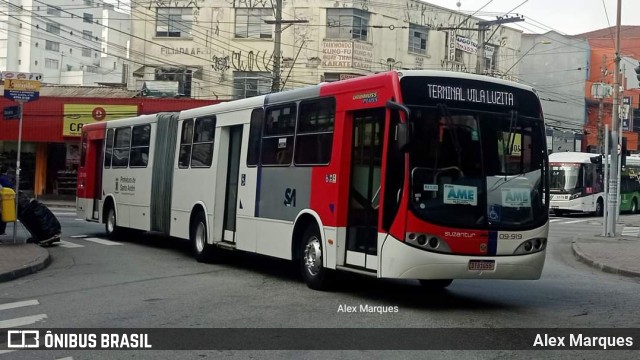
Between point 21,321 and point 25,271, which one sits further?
point 25,271

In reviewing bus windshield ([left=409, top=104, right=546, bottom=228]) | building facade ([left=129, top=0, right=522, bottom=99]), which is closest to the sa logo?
bus windshield ([left=409, top=104, right=546, bottom=228])


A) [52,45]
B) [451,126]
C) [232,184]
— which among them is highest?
[52,45]

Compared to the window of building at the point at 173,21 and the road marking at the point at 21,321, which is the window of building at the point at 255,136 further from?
the window of building at the point at 173,21

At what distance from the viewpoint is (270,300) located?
35.3 feet

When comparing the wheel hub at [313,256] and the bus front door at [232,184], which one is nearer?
the wheel hub at [313,256]

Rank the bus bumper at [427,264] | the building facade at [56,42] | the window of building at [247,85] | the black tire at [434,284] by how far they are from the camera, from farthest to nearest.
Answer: the building facade at [56,42] < the window of building at [247,85] < the black tire at [434,284] < the bus bumper at [427,264]

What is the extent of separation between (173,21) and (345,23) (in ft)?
30.4

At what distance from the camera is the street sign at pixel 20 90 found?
54.6ft

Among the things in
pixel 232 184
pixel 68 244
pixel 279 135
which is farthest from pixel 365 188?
pixel 68 244

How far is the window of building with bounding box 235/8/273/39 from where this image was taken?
3972 cm

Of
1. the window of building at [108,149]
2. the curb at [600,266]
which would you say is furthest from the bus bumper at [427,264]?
the window of building at [108,149]

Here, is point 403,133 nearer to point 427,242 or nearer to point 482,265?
point 427,242

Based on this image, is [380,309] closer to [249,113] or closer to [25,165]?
[249,113]

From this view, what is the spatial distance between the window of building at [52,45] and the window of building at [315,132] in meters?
80.5
